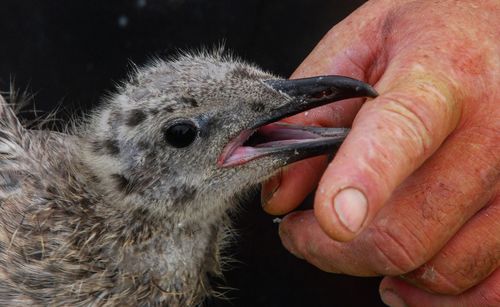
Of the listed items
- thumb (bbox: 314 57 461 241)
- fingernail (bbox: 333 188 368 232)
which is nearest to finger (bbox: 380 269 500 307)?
thumb (bbox: 314 57 461 241)

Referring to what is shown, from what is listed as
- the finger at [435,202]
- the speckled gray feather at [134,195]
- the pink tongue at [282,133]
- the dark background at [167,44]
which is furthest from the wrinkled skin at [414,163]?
the dark background at [167,44]

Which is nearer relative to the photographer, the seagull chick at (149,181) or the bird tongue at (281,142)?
the bird tongue at (281,142)

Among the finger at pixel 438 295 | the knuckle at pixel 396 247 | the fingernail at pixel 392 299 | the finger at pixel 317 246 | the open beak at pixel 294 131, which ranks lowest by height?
the fingernail at pixel 392 299

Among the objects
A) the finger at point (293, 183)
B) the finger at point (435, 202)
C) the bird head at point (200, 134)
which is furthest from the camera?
the finger at point (293, 183)

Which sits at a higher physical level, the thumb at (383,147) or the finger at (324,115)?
the thumb at (383,147)

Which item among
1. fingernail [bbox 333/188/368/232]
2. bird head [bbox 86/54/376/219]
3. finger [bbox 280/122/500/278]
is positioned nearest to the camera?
fingernail [bbox 333/188/368/232]

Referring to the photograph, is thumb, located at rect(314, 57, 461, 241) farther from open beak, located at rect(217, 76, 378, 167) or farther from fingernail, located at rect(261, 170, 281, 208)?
fingernail, located at rect(261, 170, 281, 208)

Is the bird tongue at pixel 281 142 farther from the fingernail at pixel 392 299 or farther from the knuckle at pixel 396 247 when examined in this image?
the fingernail at pixel 392 299
